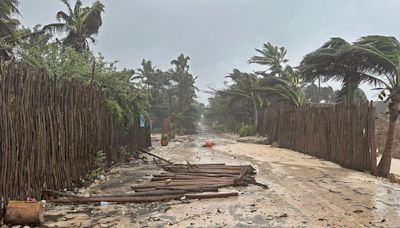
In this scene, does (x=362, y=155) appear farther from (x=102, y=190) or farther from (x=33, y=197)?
(x=33, y=197)

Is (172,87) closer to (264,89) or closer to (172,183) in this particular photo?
(264,89)

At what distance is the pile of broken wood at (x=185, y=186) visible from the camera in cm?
622

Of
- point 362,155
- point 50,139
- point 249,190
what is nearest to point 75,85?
point 50,139

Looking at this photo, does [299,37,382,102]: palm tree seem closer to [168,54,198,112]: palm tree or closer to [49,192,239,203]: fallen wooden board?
[49,192,239,203]: fallen wooden board

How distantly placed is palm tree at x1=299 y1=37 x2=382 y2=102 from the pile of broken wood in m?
4.58

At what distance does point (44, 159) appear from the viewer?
618 centimetres

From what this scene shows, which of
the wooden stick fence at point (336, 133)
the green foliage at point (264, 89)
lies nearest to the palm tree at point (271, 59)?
the green foliage at point (264, 89)

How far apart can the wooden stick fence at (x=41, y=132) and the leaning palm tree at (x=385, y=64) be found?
733cm

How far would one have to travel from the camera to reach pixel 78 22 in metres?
21.1

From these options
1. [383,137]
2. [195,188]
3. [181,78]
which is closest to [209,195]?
[195,188]

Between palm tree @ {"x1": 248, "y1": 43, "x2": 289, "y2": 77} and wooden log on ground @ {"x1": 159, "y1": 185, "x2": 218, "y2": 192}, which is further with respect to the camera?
palm tree @ {"x1": 248, "y1": 43, "x2": 289, "y2": 77}

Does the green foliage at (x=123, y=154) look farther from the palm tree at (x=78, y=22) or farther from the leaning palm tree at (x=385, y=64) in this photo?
the palm tree at (x=78, y=22)

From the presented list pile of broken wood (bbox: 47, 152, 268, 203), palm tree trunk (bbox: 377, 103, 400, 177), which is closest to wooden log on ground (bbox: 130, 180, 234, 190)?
pile of broken wood (bbox: 47, 152, 268, 203)

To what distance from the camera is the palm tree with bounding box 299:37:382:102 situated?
11.2 meters
